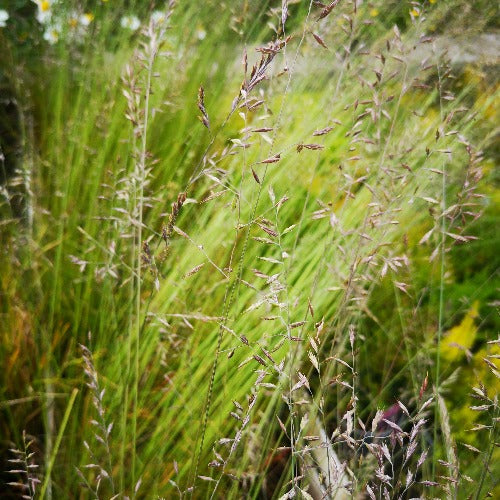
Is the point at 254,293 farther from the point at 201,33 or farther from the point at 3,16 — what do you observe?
the point at 3,16

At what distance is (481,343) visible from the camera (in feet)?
5.74

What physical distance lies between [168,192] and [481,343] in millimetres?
1189

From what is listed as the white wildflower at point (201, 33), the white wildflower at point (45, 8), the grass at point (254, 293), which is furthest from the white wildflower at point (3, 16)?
the white wildflower at point (201, 33)

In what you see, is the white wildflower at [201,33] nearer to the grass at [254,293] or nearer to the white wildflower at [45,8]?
the grass at [254,293]

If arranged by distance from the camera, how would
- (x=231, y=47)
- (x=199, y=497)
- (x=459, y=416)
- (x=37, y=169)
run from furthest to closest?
1. (x=231, y=47)
2. (x=37, y=169)
3. (x=459, y=416)
4. (x=199, y=497)

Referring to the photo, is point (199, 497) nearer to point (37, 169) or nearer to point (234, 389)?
point (234, 389)

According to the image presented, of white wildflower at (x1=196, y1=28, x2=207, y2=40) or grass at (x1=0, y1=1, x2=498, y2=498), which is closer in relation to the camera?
grass at (x1=0, y1=1, x2=498, y2=498)

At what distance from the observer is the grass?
94 cm

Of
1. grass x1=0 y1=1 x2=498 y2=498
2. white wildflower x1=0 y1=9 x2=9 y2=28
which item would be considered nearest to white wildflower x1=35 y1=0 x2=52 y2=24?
white wildflower x1=0 y1=9 x2=9 y2=28

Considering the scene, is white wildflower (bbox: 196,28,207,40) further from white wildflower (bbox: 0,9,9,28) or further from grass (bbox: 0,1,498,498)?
white wildflower (bbox: 0,9,9,28)

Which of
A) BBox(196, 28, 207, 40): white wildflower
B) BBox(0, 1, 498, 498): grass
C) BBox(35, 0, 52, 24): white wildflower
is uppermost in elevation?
BBox(35, 0, 52, 24): white wildflower

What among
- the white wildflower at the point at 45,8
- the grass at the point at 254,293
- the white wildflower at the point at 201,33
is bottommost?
the grass at the point at 254,293

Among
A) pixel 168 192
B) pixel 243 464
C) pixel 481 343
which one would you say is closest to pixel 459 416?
pixel 481 343

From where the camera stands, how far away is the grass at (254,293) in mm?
943
